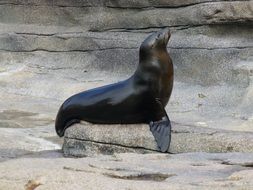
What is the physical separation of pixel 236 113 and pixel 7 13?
17.5 ft

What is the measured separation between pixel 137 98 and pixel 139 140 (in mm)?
520

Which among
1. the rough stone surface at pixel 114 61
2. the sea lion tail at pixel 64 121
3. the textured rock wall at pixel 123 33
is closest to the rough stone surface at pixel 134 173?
the rough stone surface at pixel 114 61

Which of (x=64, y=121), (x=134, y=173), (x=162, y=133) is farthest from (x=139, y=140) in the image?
(x=134, y=173)

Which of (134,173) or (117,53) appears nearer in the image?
(134,173)

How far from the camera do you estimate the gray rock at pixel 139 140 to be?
523cm

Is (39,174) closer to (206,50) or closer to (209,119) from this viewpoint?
(209,119)

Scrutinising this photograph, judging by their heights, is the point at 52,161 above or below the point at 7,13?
above

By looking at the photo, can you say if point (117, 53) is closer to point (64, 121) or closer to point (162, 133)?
point (64, 121)

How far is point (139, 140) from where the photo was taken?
5598 millimetres

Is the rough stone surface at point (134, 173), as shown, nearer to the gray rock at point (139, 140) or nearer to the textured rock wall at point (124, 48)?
the gray rock at point (139, 140)

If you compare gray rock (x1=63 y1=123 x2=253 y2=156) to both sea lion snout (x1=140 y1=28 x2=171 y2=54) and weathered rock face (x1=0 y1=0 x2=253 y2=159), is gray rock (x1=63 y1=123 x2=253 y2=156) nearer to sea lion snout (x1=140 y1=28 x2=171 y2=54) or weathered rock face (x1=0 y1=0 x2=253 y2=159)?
sea lion snout (x1=140 y1=28 x2=171 y2=54)

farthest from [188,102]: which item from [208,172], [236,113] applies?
[208,172]

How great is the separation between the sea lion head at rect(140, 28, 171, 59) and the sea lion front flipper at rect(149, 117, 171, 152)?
70 cm

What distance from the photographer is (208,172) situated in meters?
3.64
